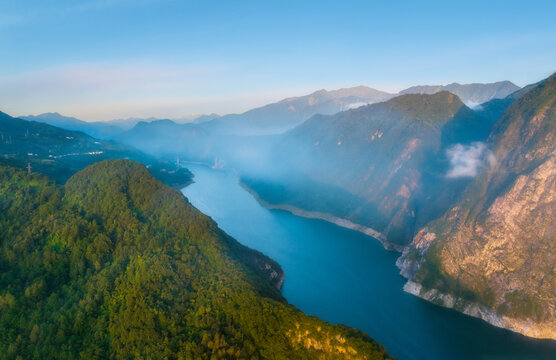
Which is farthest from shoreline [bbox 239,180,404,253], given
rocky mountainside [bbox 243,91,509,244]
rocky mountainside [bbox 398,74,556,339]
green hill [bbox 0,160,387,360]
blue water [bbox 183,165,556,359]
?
green hill [bbox 0,160,387,360]

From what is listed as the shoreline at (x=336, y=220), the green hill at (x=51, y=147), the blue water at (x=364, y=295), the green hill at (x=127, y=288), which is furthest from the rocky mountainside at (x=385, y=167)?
the green hill at (x=127, y=288)

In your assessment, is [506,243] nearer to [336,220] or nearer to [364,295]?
[364,295]

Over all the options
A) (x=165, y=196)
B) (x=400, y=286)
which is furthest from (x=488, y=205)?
(x=165, y=196)

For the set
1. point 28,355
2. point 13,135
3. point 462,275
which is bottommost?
point 462,275

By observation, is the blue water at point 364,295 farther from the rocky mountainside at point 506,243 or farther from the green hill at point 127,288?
the green hill at point 127,288

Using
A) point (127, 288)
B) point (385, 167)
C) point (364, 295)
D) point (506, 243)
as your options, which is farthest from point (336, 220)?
point (127, 288)

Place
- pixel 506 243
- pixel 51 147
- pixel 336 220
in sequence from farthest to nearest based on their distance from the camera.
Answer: pixel 51 147 < pixel 336 220 < pixel 506 243

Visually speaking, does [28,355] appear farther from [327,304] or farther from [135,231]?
[327,304]

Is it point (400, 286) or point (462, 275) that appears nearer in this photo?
point (462, 275)

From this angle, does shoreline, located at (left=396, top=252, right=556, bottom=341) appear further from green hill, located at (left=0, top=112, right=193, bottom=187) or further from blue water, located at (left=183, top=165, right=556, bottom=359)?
green hill, located at (left=0, top=112, right=193, bottom=187)
